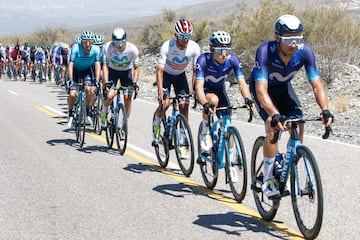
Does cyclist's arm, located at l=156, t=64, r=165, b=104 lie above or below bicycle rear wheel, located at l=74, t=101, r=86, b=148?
above

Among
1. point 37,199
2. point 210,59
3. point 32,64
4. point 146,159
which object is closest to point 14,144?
point 146,159

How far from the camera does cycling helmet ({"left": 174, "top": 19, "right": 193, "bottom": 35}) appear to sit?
7.89 meters

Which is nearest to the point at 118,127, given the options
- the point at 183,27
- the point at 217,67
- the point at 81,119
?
the point at 81,119

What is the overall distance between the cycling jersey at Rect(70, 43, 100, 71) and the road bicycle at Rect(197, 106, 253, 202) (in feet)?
15.1

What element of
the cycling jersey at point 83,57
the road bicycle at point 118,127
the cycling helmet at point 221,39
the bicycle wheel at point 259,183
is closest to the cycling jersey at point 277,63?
the bicycle wheel at point 259,183

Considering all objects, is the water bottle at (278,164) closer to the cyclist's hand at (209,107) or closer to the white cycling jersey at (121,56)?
the cyclist's hand at (209,107)

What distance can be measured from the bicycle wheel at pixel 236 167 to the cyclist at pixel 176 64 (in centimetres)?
136

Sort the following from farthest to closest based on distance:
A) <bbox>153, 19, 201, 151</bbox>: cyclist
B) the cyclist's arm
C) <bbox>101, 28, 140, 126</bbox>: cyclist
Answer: <bbox>101, 28, 140, 126</bbox>: cyclist, the cyclist's arm, <bbox>153, 19, 201, 151</bbox>: cyclist

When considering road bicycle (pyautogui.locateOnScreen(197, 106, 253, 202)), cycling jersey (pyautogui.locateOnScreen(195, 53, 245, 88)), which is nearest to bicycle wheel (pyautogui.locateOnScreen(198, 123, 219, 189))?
road bicycle (pyautogui.locateOnScreen(197, 106, 253, 202))

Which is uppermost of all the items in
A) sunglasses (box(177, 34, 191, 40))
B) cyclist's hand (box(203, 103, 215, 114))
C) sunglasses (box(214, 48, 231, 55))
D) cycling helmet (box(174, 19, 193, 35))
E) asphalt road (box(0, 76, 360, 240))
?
cycling helmet (box(174, 19, 193, 35))

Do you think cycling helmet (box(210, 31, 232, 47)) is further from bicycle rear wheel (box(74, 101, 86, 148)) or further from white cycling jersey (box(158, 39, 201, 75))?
bicycle rear wheel (box(74, 101, 86, 148))

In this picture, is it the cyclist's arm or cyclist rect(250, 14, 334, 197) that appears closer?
cyclist rect(250, 14, 334, 197)

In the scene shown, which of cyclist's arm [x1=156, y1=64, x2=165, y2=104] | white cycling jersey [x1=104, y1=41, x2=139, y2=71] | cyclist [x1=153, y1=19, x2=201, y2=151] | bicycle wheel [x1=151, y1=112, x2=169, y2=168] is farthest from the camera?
white cycling jersey [x1=104, y1=41, x2=139, y2=71]

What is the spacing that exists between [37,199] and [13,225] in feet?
3.24
